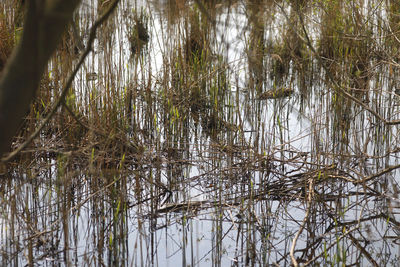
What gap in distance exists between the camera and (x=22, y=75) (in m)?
0.49

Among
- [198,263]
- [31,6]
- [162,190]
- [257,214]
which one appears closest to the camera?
[31,6]

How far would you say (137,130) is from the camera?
2383 millimetres

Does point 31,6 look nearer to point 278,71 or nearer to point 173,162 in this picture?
point 173,162

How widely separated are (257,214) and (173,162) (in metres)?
0.49

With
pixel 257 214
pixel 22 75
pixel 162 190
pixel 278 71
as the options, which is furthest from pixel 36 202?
pixel 278 71

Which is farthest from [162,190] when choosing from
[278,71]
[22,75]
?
[278,71]

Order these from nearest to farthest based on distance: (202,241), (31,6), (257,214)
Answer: (31,6)
(202,241)
(257,214)

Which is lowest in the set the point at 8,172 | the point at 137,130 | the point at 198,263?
the point at 198,263

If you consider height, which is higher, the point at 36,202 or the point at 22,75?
the point at 22,75

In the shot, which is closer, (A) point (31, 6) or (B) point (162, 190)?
(A) point (31, 6)

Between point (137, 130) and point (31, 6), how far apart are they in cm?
192

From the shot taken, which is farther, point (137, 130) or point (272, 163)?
point (137, 130)

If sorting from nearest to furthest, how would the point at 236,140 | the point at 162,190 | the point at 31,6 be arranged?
the point at 31,6, the point at 162,190, the point at 236,140

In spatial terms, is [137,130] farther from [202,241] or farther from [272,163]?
[202,241]
